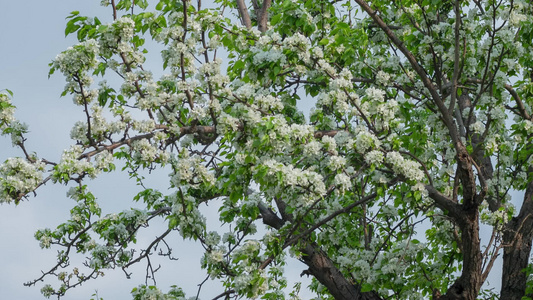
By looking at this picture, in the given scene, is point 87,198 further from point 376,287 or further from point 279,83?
point 376,287

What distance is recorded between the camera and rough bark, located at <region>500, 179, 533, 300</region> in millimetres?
9477

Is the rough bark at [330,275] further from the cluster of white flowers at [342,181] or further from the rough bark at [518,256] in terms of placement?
the cluster of white flowers at [342,181]

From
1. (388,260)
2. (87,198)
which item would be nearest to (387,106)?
(388,260)

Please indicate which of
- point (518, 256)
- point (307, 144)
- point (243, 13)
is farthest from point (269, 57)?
point (518, 256)

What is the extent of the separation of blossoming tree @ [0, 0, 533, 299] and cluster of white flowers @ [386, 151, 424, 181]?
17 millimetres

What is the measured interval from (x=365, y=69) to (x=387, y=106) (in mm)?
2064

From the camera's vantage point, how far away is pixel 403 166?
7145 mm

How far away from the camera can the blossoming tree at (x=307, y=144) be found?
6.92m

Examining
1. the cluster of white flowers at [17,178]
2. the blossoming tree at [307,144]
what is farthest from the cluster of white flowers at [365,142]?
the cluster of white flowers at [17,178]

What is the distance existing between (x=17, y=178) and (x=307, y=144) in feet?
9.18

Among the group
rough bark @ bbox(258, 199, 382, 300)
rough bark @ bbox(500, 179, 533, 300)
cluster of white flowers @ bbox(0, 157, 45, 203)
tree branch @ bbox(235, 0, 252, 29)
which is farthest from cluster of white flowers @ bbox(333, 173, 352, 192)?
tree branch @ bbox(235, 0, 252, 29)

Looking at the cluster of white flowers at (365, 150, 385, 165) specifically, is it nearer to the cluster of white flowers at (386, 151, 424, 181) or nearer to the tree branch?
the cluster of white flowers at (386, 151, 424, 181)

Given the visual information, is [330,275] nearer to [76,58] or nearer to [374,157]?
[374,157]

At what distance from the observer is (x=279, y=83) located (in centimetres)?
895
